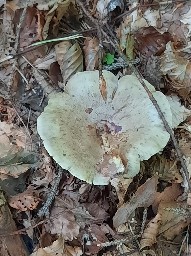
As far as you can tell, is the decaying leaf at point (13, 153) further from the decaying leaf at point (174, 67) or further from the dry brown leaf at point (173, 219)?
the decaying leaf at point (174, 67)

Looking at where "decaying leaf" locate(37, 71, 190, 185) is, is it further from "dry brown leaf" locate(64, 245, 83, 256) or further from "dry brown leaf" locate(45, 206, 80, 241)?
"dry brown leaf" locate(64, 245, 83, 256)

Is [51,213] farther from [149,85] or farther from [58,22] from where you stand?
[58,22]

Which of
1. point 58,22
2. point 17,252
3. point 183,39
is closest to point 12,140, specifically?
point 17,252

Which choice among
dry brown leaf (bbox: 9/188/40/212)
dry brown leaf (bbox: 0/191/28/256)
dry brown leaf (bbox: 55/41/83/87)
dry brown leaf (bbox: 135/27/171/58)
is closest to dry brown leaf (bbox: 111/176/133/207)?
dry brown leaf (bbox: 9/188/40/212)

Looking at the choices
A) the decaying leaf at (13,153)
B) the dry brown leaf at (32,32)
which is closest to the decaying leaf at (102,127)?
the decaying leaf at (13,153)

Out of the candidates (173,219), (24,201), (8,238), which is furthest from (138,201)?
(8,238)

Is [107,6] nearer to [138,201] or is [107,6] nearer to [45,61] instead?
[45,61]
